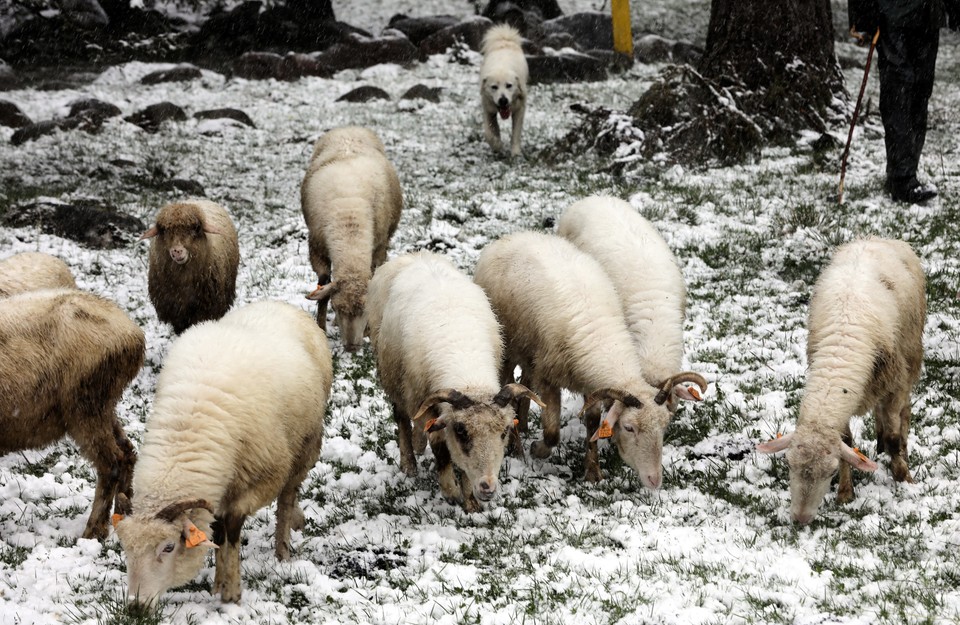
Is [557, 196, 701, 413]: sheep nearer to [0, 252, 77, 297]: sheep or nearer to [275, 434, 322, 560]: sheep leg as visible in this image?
[275, 434, 322, 560]: sheep leg

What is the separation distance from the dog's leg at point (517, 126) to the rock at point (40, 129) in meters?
7.08

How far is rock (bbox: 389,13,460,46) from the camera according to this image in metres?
21.5

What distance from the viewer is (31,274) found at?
21.1ft

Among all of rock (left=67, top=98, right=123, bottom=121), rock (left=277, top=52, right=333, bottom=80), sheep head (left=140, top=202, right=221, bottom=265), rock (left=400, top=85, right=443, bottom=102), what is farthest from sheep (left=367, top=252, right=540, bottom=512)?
rock (left=277, top=52, right=333, bottom=80)

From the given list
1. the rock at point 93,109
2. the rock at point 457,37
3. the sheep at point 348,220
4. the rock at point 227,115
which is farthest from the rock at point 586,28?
the sheep at point 348,220

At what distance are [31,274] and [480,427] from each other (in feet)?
12.4

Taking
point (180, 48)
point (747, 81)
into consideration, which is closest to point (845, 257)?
point (747, 81)

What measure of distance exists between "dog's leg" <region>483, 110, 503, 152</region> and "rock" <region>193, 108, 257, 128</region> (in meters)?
4.35

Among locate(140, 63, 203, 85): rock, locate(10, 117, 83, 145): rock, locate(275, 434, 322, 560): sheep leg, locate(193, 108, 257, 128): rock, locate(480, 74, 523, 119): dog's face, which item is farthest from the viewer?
locate(140, 63, 203, 85): rock

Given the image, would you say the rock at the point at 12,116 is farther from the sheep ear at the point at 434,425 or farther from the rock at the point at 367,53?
the sheep ear at the point at 434,425

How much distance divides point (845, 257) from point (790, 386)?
1117 millimetres

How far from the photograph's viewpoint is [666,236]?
30.8 feet

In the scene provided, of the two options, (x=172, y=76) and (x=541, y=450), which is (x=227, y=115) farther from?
(x=541, y=450)

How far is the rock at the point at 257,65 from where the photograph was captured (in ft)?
60.1
